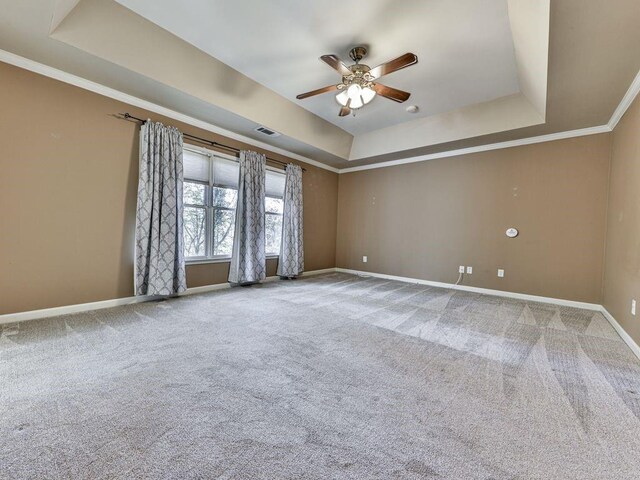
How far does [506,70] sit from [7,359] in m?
5.57

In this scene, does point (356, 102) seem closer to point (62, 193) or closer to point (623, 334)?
point (62, 193)

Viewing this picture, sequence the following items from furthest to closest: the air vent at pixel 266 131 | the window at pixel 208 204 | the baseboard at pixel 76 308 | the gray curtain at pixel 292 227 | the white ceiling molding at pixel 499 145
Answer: the gray curtain at pixel 292 227
the air vent at pixel 266 131
the window at pixel 208 204
the white ceiling molding at pixel 499 145
the baseboard at pixel 76 308

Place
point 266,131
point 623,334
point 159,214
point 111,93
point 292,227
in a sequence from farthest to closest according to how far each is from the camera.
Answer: point 292,227 → point 266,131 → point 159,214 → point 111,93 → point 623,334

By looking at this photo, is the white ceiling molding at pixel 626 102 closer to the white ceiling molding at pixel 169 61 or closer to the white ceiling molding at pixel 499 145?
the white ceiling molding at pixel 499 145

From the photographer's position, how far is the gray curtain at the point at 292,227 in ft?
18.1

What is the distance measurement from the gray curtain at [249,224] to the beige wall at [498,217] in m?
2.54

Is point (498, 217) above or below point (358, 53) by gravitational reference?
below

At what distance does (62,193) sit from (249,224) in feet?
7.66

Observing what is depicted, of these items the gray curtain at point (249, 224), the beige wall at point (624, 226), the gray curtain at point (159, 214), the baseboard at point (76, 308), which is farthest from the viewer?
the gray curtain at point (249, 224)

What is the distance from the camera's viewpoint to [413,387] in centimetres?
185

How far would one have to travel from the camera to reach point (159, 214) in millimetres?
3688

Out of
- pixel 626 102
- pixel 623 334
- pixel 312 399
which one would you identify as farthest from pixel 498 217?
pixel 312 399

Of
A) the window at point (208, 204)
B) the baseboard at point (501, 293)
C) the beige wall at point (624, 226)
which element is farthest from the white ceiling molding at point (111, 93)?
the beige wall at point (624, 226)

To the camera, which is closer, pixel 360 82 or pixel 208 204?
pixel 360 82
